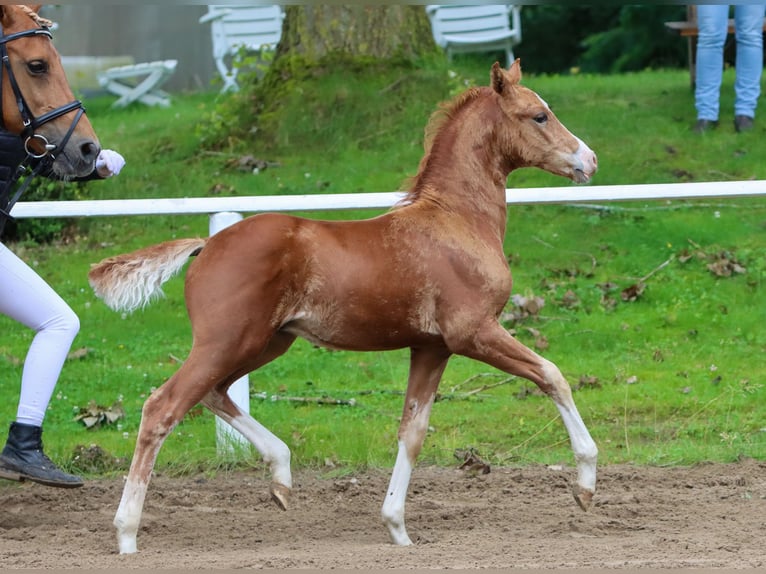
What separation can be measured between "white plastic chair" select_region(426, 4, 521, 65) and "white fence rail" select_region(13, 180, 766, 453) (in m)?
7.58

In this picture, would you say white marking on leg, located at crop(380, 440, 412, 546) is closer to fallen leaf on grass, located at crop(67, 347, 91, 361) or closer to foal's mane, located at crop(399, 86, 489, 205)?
foal's mane, located at crop(399, 86, 489, 205)

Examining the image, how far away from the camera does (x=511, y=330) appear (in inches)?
322

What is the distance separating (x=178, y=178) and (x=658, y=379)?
199 inches

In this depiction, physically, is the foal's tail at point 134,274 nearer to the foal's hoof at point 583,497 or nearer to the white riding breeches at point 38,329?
the white riding breeches at point 38,329

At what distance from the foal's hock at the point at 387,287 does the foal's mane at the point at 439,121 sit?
1 cm

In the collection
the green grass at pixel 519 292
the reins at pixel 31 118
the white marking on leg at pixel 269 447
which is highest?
the reins at pixel 31 118

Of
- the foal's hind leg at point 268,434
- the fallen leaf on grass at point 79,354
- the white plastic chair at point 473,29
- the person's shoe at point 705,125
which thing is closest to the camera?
the foal's hind leg at point 268,434

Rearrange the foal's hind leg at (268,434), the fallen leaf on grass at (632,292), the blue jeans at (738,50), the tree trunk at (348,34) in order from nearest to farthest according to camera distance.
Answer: the foal's hind leg at (268,434) → the fallen leaf on grass at (632,292) → the blue jeans at (738,50) → the tree trunk at (348,34)

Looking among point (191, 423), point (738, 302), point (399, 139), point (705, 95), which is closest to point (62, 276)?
point (191, 423)

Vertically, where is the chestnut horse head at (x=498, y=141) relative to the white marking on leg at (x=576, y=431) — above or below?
above

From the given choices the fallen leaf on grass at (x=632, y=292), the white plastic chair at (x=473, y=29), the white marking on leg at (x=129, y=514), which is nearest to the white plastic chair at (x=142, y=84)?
the white plastic chair at (x=473, y=29)

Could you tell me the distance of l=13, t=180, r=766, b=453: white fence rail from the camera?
6051 mm

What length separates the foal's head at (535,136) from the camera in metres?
5.16

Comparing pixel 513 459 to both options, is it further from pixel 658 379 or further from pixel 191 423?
pixel 191 423
